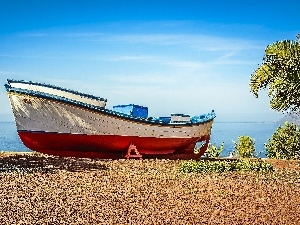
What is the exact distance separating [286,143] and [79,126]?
68.4 feet

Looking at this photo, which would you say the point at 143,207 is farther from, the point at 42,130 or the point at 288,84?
the point at 42,130

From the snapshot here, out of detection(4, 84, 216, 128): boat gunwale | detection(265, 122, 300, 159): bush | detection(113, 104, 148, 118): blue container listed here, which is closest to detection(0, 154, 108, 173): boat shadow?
detection(4, 84, 216, 128): boat gunwale

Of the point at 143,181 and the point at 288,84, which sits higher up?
the point at 288,84

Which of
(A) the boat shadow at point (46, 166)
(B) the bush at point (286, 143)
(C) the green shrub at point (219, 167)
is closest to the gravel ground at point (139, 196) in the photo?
(A) the boat shadow at point (46, 166)

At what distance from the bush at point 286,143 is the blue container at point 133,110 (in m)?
15.8

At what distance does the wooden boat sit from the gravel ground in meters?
3.81

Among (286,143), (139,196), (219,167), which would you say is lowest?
(139,196)

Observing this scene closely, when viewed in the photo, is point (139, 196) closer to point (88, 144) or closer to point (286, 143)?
point (88, 144)

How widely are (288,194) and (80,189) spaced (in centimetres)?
568

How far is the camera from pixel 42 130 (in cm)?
1667

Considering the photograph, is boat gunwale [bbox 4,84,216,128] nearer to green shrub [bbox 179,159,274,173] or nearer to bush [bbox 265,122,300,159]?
green shrub [bbox 179,159,274,173]

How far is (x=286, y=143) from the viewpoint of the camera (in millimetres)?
30609

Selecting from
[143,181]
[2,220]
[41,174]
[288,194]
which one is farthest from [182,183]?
[2,220]

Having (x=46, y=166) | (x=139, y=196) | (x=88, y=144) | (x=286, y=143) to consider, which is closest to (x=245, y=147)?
(x=286, y=143)
